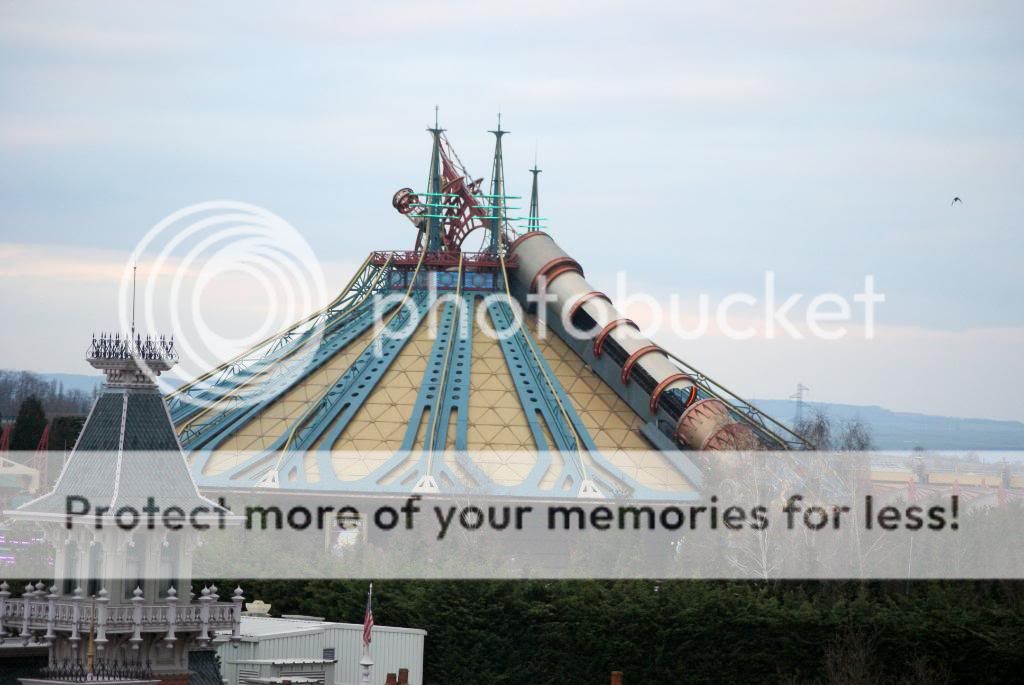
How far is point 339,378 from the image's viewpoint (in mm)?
103375

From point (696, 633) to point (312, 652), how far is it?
1187 centimetres

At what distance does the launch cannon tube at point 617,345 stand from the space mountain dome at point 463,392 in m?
0.09

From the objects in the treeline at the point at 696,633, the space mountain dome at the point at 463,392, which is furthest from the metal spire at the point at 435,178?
the treeline at the point at 696,633

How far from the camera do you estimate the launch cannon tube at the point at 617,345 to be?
98.2m

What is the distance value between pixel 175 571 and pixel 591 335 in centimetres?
5736

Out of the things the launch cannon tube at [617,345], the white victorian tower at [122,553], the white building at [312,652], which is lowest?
the white building at [312,652]

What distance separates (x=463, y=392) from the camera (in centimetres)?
10150

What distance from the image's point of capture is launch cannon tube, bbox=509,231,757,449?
9819 cm

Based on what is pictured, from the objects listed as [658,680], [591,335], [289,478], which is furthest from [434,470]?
[658,680]

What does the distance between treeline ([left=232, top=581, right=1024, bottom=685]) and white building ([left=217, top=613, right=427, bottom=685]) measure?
1.71 m

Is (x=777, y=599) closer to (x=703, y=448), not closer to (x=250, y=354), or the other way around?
(x=703, y=448)

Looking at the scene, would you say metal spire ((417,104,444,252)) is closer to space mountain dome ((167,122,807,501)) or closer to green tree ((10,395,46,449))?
space mountain dome ((167,122,807,501))

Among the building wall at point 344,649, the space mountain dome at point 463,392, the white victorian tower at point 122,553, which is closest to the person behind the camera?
the white victorian tower at point 122,553

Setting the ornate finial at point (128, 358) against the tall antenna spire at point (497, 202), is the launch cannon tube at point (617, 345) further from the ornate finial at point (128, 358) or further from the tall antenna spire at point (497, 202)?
the ornate finial at point (128, 358)
